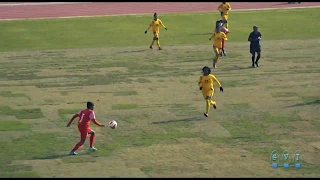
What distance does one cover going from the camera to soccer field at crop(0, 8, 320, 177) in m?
22.8

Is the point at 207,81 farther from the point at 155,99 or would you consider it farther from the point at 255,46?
the point at 255,46

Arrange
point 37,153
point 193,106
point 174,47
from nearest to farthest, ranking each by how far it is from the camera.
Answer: point 37,153, point 193,106, point 174,47

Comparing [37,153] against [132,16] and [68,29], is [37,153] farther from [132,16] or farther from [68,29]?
[132,16]

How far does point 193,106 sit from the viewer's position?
29.7m

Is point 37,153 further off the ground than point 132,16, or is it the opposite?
point 132,16

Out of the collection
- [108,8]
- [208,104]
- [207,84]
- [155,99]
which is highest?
[108,8]

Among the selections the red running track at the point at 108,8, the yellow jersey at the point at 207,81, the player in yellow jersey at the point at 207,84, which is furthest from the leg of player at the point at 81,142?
the red running track at the point at 108,8

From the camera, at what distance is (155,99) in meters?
30.8

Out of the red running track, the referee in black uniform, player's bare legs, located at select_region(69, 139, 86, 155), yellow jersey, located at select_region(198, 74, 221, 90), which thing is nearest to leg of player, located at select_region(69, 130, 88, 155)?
player's bare legs, located at select_region(69, 139, 86, 155)

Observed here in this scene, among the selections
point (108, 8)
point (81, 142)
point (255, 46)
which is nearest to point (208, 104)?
point (81, 142)

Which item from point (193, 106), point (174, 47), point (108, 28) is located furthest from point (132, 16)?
point (193, 106)

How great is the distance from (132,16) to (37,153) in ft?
100

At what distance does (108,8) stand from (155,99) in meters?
27.7

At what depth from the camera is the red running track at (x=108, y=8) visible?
181 feet
